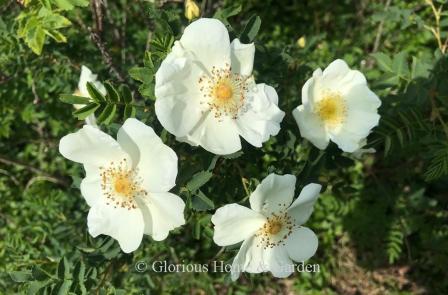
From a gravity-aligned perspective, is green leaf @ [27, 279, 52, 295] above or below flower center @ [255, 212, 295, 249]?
below

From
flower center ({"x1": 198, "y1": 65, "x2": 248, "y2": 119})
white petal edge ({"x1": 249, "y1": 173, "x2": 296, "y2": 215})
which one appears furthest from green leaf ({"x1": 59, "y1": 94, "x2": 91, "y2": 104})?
white petal edge ({"x1": 249, "y1": 173, "x2": 296, "y2": 215})

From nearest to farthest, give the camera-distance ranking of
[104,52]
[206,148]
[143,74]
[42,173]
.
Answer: [206,148] → [143,74] → [104,52] → [42,173]

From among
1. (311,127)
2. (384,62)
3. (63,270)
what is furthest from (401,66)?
(63,270)

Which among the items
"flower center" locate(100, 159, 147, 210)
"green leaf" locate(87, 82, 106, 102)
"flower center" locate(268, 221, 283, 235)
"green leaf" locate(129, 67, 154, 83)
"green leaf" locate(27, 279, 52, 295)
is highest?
"green leaf" locate(129, 67, 154, 83)

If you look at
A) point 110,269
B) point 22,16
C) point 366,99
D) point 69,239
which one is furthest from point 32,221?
point 366,99

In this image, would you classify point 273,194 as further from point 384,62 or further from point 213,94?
point 384,62

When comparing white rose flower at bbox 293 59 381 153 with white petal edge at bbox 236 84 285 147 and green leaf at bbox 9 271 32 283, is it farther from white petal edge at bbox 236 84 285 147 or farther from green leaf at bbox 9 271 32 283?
green leaf at bbox 9 271 32 283

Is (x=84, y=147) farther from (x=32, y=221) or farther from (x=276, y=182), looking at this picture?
(x=32, y=221)

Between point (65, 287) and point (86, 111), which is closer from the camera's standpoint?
point (86, 111)
